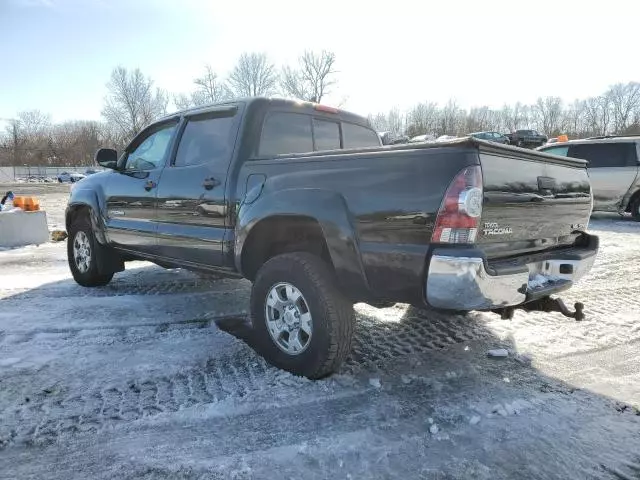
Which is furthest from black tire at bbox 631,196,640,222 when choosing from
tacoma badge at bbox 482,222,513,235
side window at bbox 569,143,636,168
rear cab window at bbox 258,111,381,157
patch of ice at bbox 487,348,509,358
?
tacoma badge at bbox 482,222,513,235

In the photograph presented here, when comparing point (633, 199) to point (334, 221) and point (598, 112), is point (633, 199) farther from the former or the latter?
point (598, 112)

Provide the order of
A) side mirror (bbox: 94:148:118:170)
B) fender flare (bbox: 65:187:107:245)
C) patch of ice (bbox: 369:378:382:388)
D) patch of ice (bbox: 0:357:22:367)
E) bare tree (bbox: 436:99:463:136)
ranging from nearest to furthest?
patch of ice (bbox: 369:378:382:388) → patch of ice (bbox: 0:357:22:367) → side mirror (bbox: 94:148:118:170) → fender flare (bbox: 65:187:107:245) → bare tree (bbox: 436:99:463:136)

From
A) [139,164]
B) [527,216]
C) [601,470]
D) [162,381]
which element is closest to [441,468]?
[601,470]

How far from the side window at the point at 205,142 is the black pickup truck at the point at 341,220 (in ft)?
0.05

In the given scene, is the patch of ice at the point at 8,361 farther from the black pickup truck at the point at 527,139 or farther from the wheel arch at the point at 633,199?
the black pickup truck at the point at 527,139

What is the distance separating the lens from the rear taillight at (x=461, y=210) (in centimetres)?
235

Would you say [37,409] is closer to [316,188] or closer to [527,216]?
[316,188]

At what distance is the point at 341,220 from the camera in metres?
2.75

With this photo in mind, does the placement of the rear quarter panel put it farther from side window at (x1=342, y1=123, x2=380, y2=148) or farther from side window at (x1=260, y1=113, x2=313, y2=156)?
side window at (x1=342, y1=123, x2=380, y2=148)

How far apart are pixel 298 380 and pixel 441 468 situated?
113 cm

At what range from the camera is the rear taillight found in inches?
92.4

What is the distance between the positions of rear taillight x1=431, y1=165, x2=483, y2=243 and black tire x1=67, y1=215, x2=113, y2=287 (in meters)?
4.29

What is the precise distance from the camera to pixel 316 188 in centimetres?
288

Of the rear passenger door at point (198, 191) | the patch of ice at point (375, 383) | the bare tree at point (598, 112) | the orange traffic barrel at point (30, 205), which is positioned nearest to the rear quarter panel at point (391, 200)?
the patch of ice at point (375, 383)
